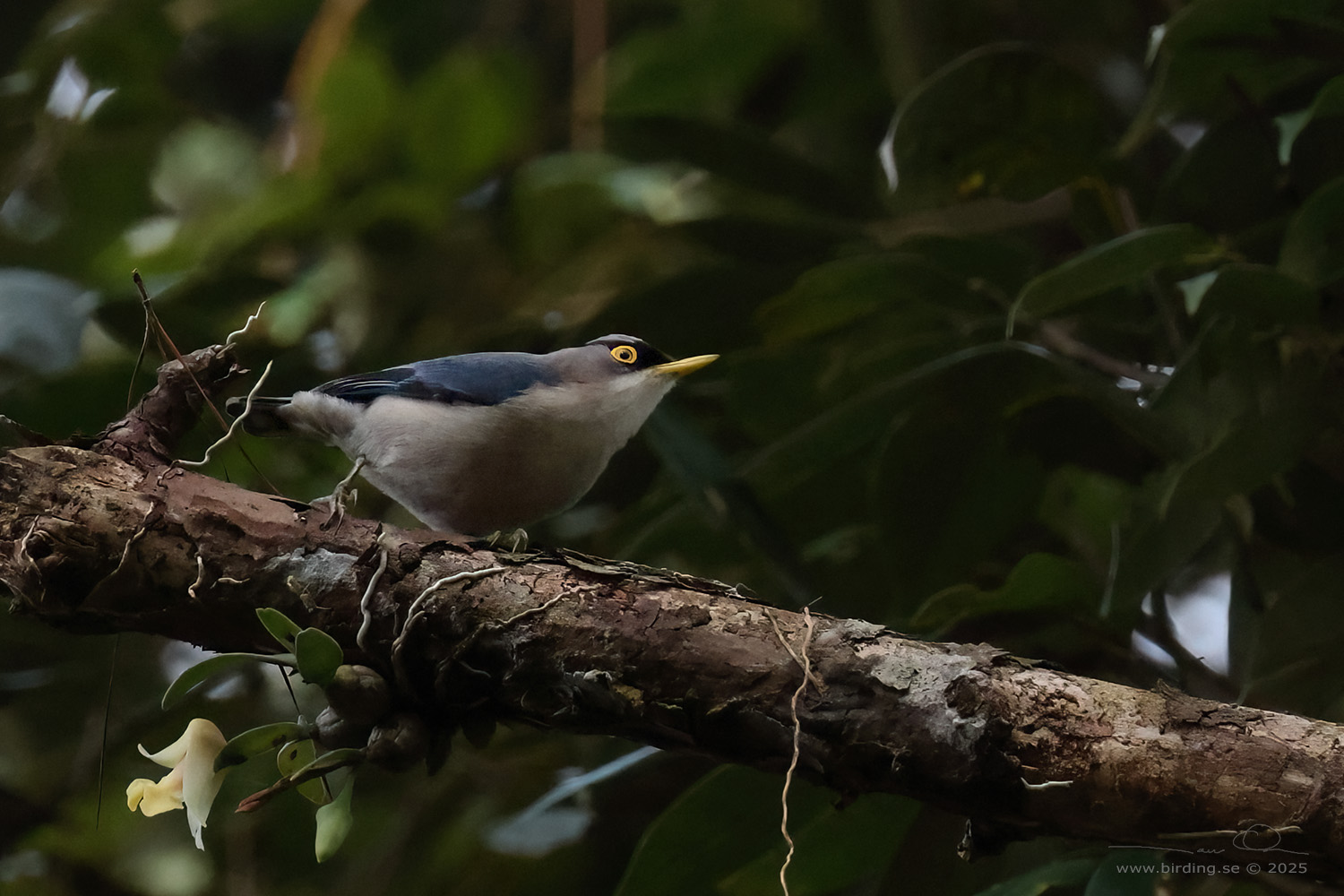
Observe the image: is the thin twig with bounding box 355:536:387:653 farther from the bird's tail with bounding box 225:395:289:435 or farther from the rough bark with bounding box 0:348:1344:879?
the bird's tail with bounding box 225:395:289:435

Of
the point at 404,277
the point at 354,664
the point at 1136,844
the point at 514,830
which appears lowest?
the point at 514,830

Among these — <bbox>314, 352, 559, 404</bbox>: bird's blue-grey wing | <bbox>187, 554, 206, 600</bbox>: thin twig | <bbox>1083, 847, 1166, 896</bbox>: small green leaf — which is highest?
<bbox>187, 554, 206, 600</bbox>: thin twig

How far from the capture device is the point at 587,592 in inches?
49.7

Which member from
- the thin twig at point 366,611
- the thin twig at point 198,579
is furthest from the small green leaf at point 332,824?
the thin twig at point 198,579

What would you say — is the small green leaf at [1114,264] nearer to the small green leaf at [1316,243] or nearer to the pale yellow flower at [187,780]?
the small green leaf at [1316,243]

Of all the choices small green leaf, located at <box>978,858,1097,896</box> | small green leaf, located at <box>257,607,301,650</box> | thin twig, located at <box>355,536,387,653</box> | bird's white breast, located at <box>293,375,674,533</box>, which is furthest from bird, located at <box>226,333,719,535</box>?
small green leaf, located at <box>978,858,1097,896</box>

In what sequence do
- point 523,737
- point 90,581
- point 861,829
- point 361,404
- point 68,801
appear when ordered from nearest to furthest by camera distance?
1. point 90,581
2. point 361,404
3. point 861,829
4. point 523,737
5. point 68,801

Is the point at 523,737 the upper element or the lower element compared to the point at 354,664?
lower

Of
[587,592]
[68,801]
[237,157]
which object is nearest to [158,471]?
[587,592]

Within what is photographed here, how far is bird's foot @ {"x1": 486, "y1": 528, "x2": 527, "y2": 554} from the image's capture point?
1350 millimetres

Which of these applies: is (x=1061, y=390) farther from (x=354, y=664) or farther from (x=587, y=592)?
(x=354, y=664)

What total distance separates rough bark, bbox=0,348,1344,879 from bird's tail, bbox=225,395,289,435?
0.86 ft

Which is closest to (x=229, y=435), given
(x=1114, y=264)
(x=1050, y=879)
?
(x=1050, y=879)

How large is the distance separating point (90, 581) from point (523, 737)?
1.50 metres
